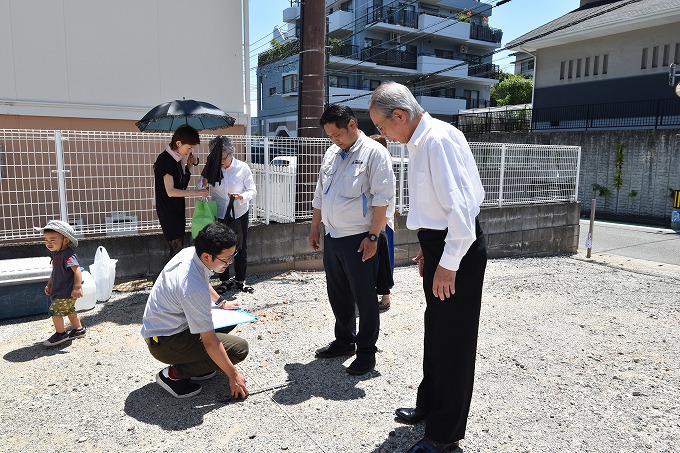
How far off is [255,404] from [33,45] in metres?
6.68

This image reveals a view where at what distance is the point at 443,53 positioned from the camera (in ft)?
127

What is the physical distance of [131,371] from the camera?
140 inches

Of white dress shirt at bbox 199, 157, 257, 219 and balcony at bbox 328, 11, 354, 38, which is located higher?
balcony at bbox 328, 11, 354, 38

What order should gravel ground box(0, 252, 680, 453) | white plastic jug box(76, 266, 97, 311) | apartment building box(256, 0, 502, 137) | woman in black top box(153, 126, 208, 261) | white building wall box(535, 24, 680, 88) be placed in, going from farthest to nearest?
apartment building box(256, 0, 502, 137) < white building wall box(535, 24, 680, 88) < woman in black top box(153, 126, 208, 261) < white plastic jug box(76, 266, 97, 311) < gravel ground box(0, 252, 680, 453)

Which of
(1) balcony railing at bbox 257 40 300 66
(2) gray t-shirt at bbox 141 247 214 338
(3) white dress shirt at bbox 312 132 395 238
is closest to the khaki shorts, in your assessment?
(2) gray t-shirt at bbox 141 247 214 338

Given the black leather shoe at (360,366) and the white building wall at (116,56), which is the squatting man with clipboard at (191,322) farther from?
the white building wall at (116,56)

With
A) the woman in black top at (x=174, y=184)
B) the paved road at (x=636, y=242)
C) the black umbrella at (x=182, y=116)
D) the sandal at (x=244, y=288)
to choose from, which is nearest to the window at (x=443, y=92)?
the paved road at (x=636, y=242)

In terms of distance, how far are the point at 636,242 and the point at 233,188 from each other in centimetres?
1074

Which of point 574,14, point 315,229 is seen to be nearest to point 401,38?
point 574,14

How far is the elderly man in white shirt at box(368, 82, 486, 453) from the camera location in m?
2.31

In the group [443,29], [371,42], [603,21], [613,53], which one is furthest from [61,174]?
[443,29]

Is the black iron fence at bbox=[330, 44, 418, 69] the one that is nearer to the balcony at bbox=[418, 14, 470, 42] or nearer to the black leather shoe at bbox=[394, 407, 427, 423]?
the balcony at bbox=[418, 14, 470, 42]

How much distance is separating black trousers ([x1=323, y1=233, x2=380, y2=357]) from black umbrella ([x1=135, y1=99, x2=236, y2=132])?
251 cm

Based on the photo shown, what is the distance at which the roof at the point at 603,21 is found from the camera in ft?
58.8
